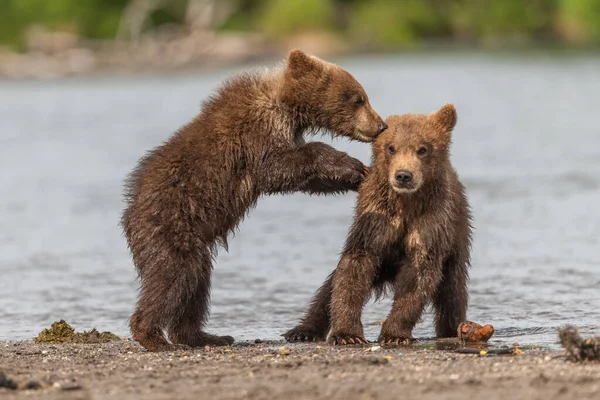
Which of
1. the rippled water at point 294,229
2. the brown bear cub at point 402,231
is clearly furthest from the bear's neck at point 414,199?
the rippled water at point 294,229

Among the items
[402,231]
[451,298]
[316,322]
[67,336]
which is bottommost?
[67,336]

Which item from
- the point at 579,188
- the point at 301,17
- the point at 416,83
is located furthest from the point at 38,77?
the point at 579,188

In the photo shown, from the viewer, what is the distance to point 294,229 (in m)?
14.6

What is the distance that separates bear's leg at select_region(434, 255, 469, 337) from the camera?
26.8 feet

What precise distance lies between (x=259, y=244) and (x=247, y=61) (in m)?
48.7

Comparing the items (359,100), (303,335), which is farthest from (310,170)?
(303,335)

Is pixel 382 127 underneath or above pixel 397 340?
above

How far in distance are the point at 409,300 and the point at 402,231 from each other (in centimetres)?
46

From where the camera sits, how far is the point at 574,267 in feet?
36.6

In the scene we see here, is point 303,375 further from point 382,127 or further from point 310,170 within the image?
point 382,127

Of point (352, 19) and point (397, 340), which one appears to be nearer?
point (397, 340)

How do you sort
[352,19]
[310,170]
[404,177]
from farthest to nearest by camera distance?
[352,19], [310,170], [404,177]

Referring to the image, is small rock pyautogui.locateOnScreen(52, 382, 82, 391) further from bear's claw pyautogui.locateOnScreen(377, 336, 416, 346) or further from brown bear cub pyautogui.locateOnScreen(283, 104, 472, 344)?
bear's claw pyautogui.locateOnScreen(377, 336, 416, 346)

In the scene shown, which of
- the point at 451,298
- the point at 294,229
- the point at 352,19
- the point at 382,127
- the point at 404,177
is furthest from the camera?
the point at 352,19
